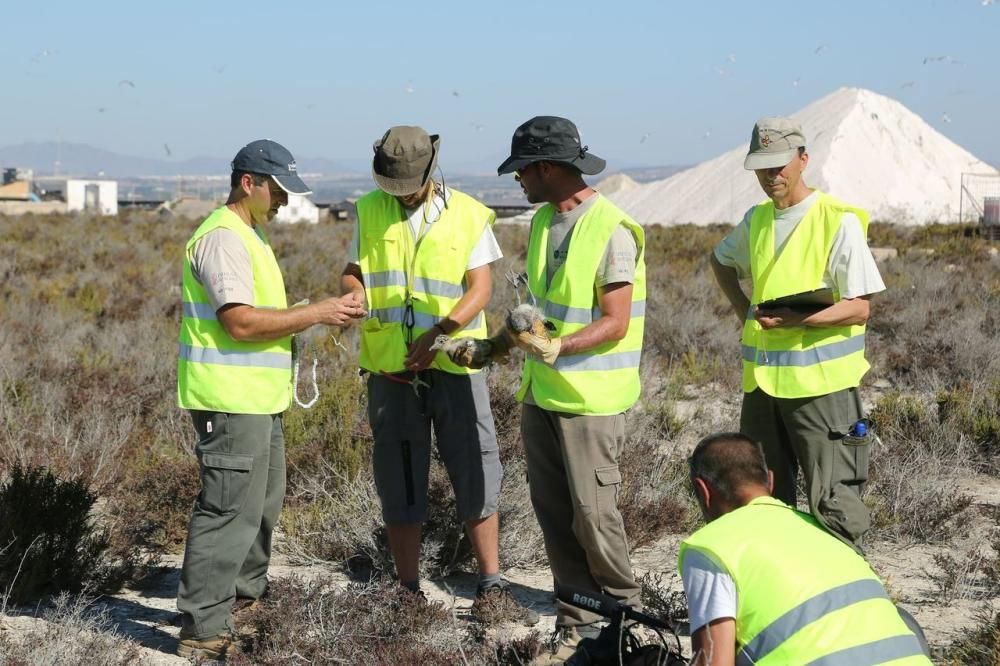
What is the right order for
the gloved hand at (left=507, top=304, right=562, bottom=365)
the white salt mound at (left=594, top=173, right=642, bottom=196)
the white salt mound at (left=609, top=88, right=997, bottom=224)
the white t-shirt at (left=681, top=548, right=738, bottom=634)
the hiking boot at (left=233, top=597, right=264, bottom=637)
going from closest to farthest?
1. the white t-shirt at (left=681, top=548, right=738, bottom=634)
2. the gloved hand at (left=507, top=304, right=562, bottom=365)
3. the hiking boot at (left=233, top=597, right=264, bottom=637)
4. the white salt mound at (left=609, top=88, right=997, bottom=224)
5. the white salt mound at (left=594, top=173, right=642, bottom=196)

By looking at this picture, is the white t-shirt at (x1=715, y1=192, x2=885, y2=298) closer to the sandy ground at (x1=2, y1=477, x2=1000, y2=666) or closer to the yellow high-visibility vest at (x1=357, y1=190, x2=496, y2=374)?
the yellow high-visibility vest at (x1=357, y1=190, x2=496, y2=374)

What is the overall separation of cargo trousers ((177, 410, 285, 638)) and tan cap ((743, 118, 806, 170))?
200 cm

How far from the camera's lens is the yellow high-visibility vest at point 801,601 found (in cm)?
256

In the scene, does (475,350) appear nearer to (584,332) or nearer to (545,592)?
(584,332)

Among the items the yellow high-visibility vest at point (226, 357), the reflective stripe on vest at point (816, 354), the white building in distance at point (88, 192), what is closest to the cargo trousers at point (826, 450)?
the reflective stripe on vest at point (816, 354)

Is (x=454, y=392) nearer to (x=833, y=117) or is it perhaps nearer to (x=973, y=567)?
(x=973, y=567)

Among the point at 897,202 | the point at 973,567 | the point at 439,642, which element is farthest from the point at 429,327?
the point at 897,202

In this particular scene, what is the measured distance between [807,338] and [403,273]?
1.53 meters

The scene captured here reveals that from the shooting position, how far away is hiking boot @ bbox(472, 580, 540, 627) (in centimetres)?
443

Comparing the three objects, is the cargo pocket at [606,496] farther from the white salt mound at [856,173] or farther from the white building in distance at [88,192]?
the white building in distance at [88,192]

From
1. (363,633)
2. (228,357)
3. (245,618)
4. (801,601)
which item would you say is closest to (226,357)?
(228,357)

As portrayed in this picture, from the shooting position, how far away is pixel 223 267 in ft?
13.3

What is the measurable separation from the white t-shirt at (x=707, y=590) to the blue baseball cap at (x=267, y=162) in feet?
7.07

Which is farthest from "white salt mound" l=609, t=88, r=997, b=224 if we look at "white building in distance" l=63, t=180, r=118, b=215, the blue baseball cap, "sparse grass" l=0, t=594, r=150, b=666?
"sparse grass" l=0, t=594, r=150, b=666
